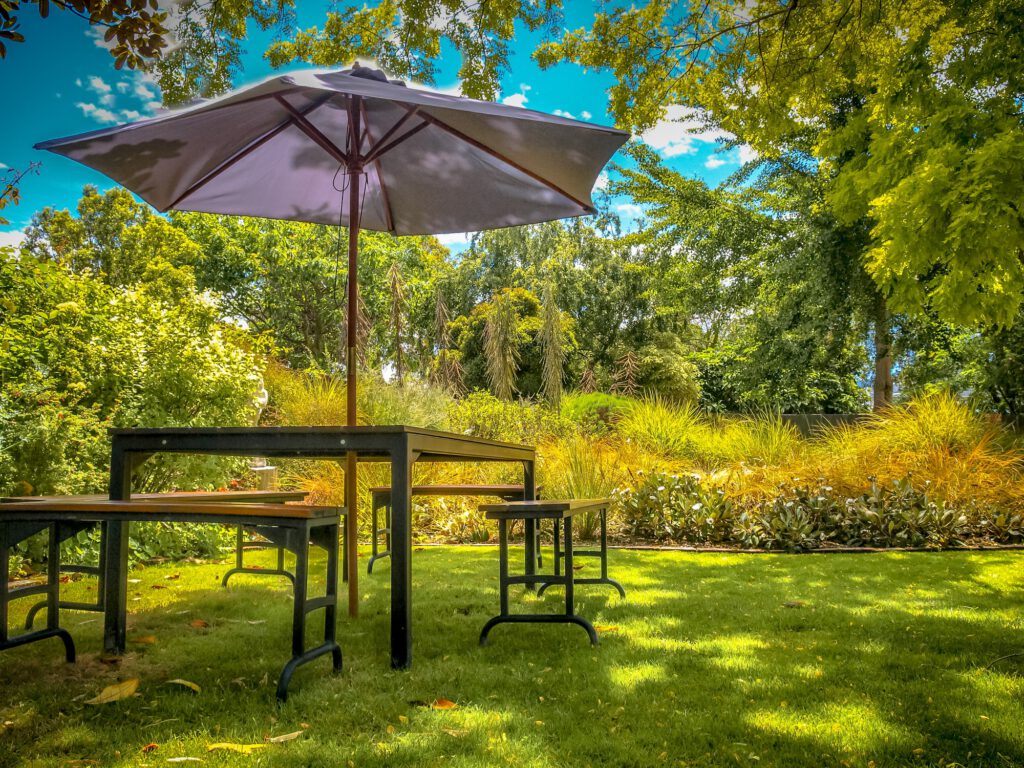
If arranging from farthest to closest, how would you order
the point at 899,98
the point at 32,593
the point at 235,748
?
the point at 899,98
the point at 32,593
the point at 235,748

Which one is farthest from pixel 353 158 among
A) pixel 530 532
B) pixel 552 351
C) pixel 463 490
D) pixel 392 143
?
pixel 552 351

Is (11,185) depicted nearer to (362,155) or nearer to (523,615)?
(362,155)

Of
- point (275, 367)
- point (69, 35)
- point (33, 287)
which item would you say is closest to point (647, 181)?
point (275, 367)

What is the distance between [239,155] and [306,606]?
7.89ft

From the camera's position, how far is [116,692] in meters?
2.21

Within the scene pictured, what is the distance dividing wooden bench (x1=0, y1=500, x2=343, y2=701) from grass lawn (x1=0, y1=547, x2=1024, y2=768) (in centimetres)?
12

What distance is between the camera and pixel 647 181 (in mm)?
11922

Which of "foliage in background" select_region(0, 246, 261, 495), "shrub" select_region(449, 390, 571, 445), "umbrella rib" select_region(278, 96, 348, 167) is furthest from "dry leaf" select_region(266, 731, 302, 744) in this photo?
"shrub" select_region(449, 390, 571, 445)

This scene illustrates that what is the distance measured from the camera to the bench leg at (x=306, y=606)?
220cm

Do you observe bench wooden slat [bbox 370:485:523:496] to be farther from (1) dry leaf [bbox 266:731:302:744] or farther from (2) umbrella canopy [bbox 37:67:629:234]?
(1) dry leaf [bbox 266:731:302:744]

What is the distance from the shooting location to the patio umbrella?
110 inches

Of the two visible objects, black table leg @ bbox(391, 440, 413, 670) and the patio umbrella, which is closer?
black table leg @ bbox(391, 440, 413, 670)

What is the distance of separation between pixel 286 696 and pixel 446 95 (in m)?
2.27

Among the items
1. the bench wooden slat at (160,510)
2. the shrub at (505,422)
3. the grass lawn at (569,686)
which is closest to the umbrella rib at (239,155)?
the bench wooden slat at (160,510)
